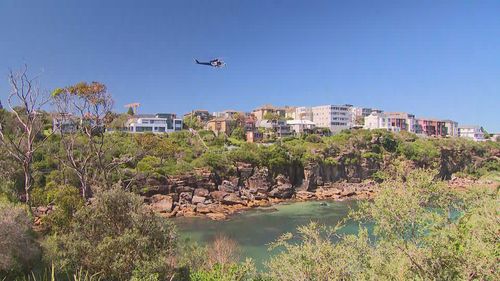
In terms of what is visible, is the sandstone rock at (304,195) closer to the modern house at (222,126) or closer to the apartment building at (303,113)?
the modern house at (222,126)

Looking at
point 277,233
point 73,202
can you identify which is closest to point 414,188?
point 73,202

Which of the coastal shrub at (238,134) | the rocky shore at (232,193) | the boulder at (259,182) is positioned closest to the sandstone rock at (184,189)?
the rocky shore at (232,193)

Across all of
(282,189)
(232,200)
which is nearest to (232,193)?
(232,200)

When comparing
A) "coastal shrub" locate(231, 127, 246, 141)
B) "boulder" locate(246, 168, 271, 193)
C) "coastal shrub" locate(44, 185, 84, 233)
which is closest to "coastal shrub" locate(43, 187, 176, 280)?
"coastal shrub" locate(44, 185, 84, 233)

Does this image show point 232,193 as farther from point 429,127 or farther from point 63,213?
point 429,127

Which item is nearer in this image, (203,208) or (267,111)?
(203,208)
